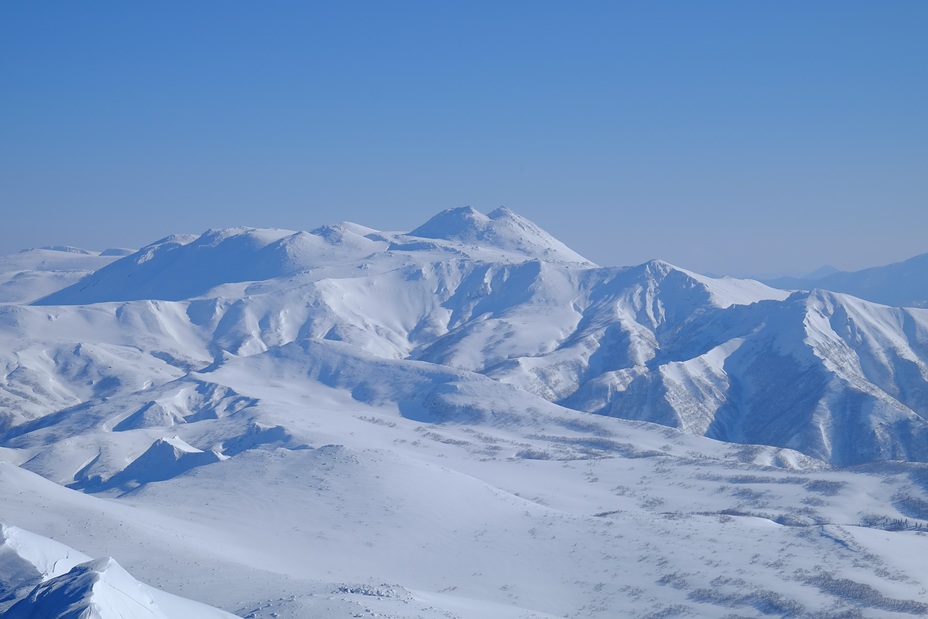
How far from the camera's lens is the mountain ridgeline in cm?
11538

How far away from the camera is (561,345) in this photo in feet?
499

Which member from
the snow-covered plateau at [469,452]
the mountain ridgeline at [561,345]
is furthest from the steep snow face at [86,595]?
the mountain ridgeline at [561,345]

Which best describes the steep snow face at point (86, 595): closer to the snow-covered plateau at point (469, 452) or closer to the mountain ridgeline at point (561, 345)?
the snow-covered plateau at point (469, 452)

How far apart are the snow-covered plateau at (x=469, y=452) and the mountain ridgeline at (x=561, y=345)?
0.57 meters

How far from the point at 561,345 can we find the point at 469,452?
73.0 meters

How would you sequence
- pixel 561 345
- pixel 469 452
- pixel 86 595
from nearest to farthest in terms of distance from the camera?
pixel 86 595, pixel 469 452, pixel 561 345

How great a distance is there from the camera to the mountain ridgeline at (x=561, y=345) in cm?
11538

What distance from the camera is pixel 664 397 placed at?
119 m

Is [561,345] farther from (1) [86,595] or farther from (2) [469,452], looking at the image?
(1) [86,595]

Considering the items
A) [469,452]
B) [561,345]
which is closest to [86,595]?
[469,452]

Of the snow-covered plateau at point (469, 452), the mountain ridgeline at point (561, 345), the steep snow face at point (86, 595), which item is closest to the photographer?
the steep snow face at point (86, 595)

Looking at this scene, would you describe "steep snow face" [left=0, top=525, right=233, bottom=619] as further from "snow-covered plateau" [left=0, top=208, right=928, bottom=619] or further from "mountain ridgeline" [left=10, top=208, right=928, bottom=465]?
"mountain ridgeline" [left=10, top=208, right=928, bottom=465]

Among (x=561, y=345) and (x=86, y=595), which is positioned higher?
(x=86, y=595)

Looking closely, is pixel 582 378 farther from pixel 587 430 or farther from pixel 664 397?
pixel 587 430
